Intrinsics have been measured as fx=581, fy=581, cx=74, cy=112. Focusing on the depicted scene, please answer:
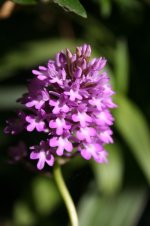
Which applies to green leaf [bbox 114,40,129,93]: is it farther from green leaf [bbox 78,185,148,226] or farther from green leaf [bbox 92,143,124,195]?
green leaf [bbox 78,185,148,226]

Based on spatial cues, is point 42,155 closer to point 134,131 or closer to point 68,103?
point 68,103

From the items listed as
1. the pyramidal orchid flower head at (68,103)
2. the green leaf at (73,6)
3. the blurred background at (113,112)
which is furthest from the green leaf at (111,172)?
the green leaf at (73,6)

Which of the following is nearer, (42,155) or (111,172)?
(42,155)

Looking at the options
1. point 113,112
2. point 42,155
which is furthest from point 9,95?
point 42,155

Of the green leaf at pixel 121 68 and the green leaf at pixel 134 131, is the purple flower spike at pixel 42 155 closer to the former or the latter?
the green leaf at pixel 134 131

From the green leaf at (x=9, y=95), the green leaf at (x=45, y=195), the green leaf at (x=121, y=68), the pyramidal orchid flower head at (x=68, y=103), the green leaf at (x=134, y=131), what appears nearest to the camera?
the pyramidal orchid flower head at (x=68, y=103)

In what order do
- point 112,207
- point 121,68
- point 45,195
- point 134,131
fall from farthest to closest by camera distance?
point 45,195 < point 112,207 < point 121,68 < point 134,131

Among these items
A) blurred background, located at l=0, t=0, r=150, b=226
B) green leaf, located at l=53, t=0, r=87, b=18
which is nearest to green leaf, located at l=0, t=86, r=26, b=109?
blurred background, located at l=0, t=0, r=150, b=226

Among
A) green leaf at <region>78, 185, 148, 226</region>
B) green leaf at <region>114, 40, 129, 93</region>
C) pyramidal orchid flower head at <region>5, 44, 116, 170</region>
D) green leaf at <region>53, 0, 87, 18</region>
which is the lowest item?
green leaf at <region>78, 185, 148, 226</region>
